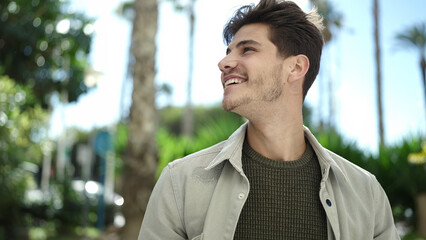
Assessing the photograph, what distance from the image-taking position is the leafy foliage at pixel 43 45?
11.5 meters

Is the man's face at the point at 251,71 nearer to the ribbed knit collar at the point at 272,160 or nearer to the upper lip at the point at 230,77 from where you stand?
the upper lip at the point at 230,77

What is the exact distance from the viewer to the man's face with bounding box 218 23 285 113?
2.28 m

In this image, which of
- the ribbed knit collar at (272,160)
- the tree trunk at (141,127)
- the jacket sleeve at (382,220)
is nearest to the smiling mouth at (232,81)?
the ribbed knit collar at (272,160)

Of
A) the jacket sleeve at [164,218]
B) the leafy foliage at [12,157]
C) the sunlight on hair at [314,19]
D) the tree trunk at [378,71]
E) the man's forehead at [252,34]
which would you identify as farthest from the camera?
the tree trunk at [378,71]

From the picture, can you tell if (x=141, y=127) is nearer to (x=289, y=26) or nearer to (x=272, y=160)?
(x=289, y=26)

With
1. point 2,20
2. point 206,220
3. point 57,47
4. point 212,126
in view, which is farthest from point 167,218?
point 57,47

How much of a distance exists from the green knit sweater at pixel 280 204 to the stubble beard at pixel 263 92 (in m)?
0.25

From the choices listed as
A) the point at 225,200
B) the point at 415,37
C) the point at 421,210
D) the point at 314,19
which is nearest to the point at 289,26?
the point at 314,19

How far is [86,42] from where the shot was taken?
13.0 m

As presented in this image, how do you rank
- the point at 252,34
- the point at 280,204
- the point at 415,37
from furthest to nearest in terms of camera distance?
the point at 415,37, the point at 252,34, the point at 280,204

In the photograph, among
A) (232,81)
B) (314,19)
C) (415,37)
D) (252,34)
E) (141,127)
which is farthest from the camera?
(415,37)

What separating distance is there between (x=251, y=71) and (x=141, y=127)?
620 cm

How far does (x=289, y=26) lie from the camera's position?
8.14 feet

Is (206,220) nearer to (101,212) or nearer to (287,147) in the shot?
(287,147)
